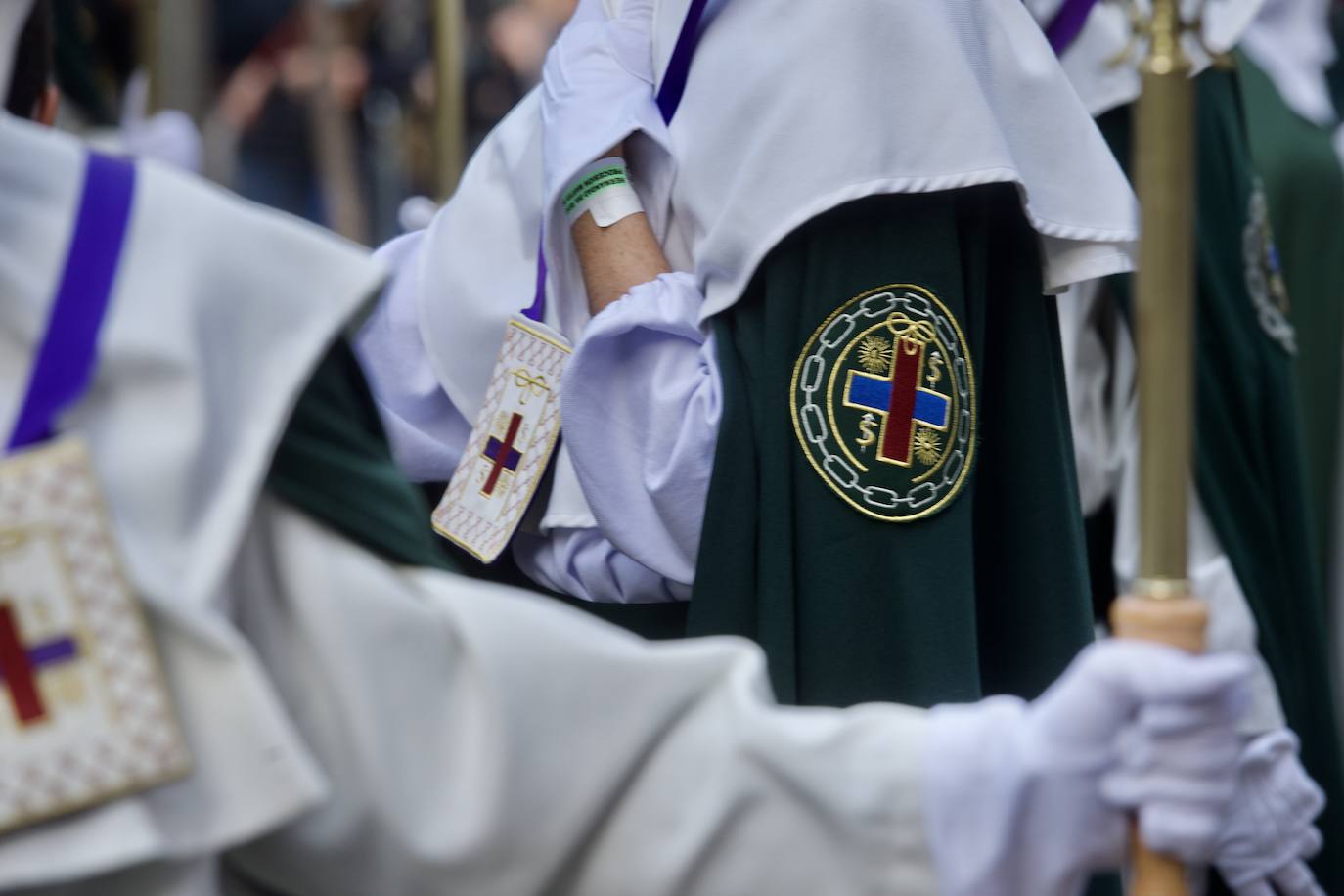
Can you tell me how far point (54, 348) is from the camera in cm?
124

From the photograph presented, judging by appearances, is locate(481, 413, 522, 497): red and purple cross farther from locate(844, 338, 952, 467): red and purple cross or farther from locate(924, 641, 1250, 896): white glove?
locate(924, 641, 1250, 896): white glove

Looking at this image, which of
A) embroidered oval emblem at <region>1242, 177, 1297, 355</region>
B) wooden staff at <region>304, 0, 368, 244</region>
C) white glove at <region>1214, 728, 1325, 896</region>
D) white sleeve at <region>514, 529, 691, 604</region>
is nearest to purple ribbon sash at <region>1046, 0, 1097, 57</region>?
embroidered oval emblem at <region>1242, 177, 1297, 355</region>

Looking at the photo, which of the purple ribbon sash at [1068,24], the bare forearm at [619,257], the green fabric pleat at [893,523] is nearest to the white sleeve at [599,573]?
the green fabric pleat at [893,523]

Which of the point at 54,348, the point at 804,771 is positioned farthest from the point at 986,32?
the point at 54,348

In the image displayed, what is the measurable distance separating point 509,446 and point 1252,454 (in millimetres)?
1243

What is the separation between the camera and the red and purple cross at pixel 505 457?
2.09 metres

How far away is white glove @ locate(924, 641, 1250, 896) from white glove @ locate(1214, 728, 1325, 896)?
32cm

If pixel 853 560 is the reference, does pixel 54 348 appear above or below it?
above

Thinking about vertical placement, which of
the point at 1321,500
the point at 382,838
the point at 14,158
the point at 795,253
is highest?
the point at 14,158

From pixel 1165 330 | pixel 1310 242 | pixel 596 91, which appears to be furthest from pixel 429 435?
pixel 1310 242

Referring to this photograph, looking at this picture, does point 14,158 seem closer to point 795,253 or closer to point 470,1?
point 795,253

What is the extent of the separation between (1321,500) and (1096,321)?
911 mm

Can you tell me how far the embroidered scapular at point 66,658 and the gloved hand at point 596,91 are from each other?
901 mm

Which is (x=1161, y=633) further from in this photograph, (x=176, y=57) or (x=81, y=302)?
(x=176, y=57)
